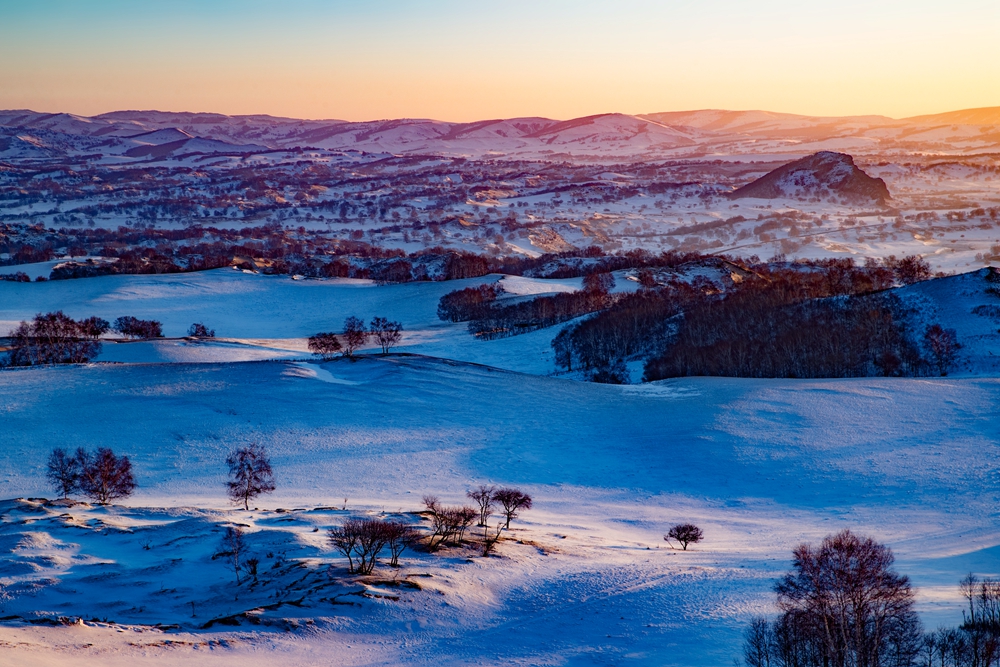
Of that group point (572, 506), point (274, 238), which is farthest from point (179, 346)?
point (274, 238)

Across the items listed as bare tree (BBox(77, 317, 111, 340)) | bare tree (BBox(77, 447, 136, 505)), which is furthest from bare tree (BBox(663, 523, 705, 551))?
bare tree (BBox(77, 317, 111, 340))

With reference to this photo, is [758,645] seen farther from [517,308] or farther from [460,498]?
[517,308]

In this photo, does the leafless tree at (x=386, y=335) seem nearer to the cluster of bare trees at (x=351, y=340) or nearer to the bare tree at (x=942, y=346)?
the cluster of bare trees at (x=351, y=340)

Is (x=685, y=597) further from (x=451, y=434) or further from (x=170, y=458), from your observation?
(x=170, y=458)

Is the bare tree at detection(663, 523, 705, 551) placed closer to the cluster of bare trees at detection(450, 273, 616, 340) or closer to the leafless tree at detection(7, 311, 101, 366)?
the leafless tree at detection(7, 311, 101, 366)

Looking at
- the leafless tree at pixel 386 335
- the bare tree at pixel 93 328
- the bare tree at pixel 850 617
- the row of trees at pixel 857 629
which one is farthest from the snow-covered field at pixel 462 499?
the leafless tree at pixel 386 335
